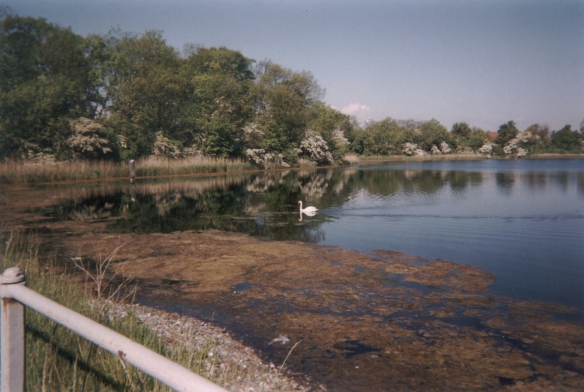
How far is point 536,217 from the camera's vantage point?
16.3 metres

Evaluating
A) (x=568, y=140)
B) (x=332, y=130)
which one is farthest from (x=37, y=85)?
(x=568, y=140)

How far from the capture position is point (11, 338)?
251cm

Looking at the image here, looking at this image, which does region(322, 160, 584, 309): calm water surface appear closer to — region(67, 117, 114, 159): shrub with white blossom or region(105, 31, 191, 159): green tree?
region(67, 117, 114, 159): shrub with white blossom

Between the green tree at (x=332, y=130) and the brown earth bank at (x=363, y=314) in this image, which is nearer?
the brown earth bank at (x=363, y=314)

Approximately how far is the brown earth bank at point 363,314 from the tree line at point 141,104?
2770cm

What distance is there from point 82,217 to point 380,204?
39.2ft

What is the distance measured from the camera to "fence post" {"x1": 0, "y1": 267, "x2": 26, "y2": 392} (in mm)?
2521

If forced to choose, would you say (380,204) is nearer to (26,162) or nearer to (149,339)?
(149,339)

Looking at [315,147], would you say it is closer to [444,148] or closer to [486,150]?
[444,148]

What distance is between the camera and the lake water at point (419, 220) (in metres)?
10.2

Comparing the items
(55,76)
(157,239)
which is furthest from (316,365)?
(55,76)

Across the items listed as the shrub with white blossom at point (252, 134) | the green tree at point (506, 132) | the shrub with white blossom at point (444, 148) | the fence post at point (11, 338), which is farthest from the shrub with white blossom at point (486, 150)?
the fence post at point (11, 338)

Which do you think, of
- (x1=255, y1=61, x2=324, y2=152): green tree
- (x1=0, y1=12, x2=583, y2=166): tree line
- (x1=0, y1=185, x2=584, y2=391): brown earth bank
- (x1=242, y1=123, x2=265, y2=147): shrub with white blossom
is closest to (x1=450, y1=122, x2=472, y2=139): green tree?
(x1=0, y1=12, x2=583, y2=166): tree line

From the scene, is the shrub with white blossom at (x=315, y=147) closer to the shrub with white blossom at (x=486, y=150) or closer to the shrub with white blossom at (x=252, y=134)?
the shrub with white blossom at (x=252, y=134)
